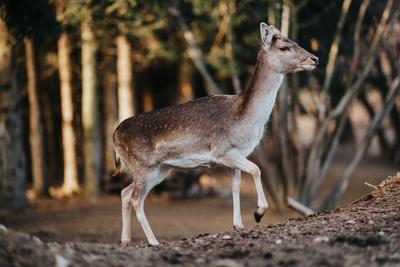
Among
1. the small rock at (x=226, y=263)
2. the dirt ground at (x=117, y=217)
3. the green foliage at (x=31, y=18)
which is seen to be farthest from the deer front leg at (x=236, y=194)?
the green foliage at (x=31, y=18)

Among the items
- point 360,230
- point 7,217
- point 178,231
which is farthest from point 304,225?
point 7,217

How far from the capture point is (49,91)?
29656 millimetres

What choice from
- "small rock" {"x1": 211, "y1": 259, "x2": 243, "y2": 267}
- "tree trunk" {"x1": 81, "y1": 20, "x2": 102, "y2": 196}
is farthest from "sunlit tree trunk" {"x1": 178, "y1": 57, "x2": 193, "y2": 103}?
"small rock" {"x1": 211, "y1": 259, "x2": 243, "y2": 267}

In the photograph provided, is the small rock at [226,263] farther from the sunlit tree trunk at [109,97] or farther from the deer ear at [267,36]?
the sunlit tree trunk at [109,97]

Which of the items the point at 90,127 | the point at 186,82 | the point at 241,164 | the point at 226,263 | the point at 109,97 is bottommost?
the point at 90,127

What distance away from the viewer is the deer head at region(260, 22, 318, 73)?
10289 millimetres

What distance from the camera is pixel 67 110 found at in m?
24.4

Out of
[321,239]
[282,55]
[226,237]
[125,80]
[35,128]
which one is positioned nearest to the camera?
[321,239]

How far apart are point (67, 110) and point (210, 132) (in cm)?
1483

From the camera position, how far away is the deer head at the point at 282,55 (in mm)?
10289

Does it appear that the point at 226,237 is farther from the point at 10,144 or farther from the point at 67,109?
the point at 67,109

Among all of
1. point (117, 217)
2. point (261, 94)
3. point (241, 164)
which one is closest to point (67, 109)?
point (117, 217)

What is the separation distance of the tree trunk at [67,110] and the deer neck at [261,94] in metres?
13.6

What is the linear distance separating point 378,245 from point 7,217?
13239mm
